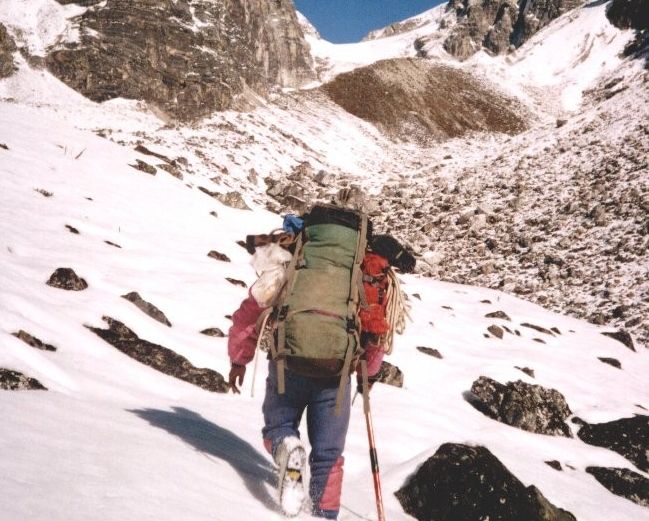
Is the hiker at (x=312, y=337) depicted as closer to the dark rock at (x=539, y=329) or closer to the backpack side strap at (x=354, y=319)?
the backpack side strap at (x=354, y=319)

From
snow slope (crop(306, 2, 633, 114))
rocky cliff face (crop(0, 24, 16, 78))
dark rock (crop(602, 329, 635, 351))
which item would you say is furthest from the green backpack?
snow slope (crop(306, 2, 633, 114))

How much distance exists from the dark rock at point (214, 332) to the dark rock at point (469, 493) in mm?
3197

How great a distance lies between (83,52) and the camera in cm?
2989

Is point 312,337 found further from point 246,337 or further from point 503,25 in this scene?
point 503,25

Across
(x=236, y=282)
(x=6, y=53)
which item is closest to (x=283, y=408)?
(x=236, y=282)

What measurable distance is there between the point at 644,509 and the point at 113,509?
214 inches

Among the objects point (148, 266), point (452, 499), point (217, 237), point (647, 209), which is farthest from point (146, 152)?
point (647, 209)

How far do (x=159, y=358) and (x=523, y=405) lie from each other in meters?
4.94

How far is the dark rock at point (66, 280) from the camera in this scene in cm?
557

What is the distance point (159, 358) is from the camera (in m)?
5.02

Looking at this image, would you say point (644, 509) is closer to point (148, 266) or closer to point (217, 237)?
point (148, 266)

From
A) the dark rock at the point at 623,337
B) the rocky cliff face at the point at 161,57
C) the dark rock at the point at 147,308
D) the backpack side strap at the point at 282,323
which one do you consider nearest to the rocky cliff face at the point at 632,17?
the rocky cliff face at the point at 161,57

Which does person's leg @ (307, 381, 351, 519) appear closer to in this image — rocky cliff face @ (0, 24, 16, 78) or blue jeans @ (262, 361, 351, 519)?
blue jeans @ (262, 361, 351, 519)

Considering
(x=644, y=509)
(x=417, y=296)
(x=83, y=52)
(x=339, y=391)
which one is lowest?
(x=644, y=509)
